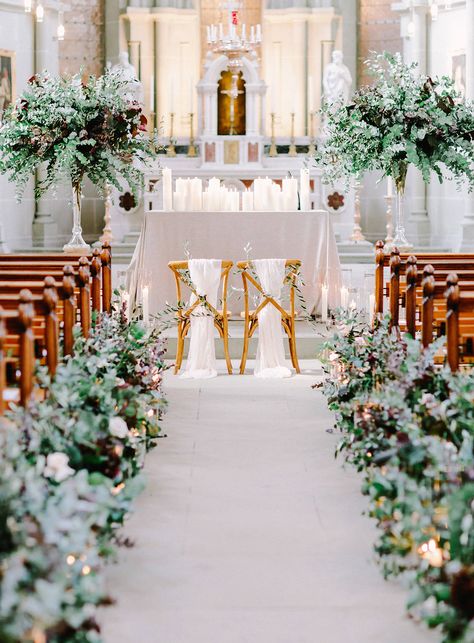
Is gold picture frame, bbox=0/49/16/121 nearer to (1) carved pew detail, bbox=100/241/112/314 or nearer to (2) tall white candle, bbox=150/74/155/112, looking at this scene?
(2) tall white candle, bbox=150/74/155/112

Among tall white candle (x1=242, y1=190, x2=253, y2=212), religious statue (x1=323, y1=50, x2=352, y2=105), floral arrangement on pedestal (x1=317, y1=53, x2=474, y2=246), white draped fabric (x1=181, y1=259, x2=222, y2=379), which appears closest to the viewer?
white draped fabric (x1=181, y1=259, x2=222, y2=379)

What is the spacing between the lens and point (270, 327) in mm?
8820

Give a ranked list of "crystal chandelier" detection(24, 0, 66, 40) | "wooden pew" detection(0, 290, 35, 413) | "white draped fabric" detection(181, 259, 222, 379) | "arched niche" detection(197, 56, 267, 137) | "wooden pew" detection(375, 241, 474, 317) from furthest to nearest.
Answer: "arched niche" detection(197, 56, 267, 137)
"crystal chandelier" detection(24, 0, 66, 40)
"white draped fabric" detection(181, 259, 222, 379)
"wooden pew" detection(375, 241, 474, 317)
"wooden pew" detection(0, 290, 35, 413)

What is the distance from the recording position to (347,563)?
4441mm

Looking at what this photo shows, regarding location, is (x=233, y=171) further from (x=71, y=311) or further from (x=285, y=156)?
(x=71, y=311)

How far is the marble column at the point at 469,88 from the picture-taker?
45.1 feet

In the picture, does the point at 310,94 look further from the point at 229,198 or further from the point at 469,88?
the point at 229,198

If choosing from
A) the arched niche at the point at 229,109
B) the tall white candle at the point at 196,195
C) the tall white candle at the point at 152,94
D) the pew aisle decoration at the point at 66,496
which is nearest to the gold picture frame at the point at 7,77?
the tall white candle at the point at 152,94

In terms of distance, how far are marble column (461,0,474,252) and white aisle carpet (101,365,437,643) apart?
23.4 feet

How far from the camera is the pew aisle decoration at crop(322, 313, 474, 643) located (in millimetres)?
3430

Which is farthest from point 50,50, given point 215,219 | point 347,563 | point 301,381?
point 347,563

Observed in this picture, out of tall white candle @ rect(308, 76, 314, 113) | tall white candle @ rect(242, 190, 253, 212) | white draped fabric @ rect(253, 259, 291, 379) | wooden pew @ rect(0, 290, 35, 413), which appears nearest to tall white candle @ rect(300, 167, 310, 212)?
tall white candle @ rect(242, 190, 253, 212)

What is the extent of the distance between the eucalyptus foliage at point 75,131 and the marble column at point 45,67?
167 inches

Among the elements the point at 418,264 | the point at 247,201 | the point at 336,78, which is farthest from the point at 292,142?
the point at 418,264
